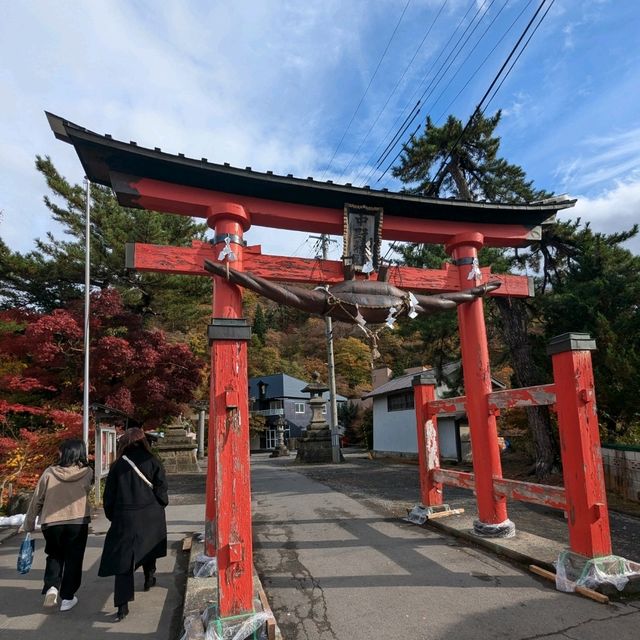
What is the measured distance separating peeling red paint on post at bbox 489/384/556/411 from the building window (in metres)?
16.6

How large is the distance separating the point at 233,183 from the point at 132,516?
4.02m

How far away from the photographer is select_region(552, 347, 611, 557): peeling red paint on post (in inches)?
181

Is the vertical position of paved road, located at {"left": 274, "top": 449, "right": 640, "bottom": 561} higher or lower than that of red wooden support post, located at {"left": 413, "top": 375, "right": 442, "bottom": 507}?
lower

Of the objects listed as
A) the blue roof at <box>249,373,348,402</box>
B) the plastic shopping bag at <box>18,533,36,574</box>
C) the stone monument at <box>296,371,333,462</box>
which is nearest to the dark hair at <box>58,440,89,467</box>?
the plastic shopping bag at <box>18,533,36,574</box>

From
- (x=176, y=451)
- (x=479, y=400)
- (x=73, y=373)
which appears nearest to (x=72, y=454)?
(x=479, y=400)

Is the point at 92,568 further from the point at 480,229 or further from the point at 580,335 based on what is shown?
the point at 480,229

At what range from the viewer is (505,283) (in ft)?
23.2

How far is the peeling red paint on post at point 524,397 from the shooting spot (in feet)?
17.7

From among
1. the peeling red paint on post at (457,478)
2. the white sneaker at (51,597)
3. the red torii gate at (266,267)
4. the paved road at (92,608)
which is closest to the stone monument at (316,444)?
the red torii gate at (266,267)

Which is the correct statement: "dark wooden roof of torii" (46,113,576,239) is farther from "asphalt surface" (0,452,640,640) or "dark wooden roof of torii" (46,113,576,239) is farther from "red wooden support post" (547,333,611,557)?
"asphalt surface" (0,452,640,640)

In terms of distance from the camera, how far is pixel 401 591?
14.9ft

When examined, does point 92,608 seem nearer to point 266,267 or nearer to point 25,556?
point 25,556

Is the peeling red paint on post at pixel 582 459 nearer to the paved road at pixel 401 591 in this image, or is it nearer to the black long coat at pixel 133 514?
the paved road at pixel 401 591

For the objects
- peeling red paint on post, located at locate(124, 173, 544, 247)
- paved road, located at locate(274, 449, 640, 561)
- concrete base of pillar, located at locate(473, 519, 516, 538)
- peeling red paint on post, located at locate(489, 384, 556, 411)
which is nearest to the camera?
peeling red paint on post, located at locate(489, 384, 556, 411)
